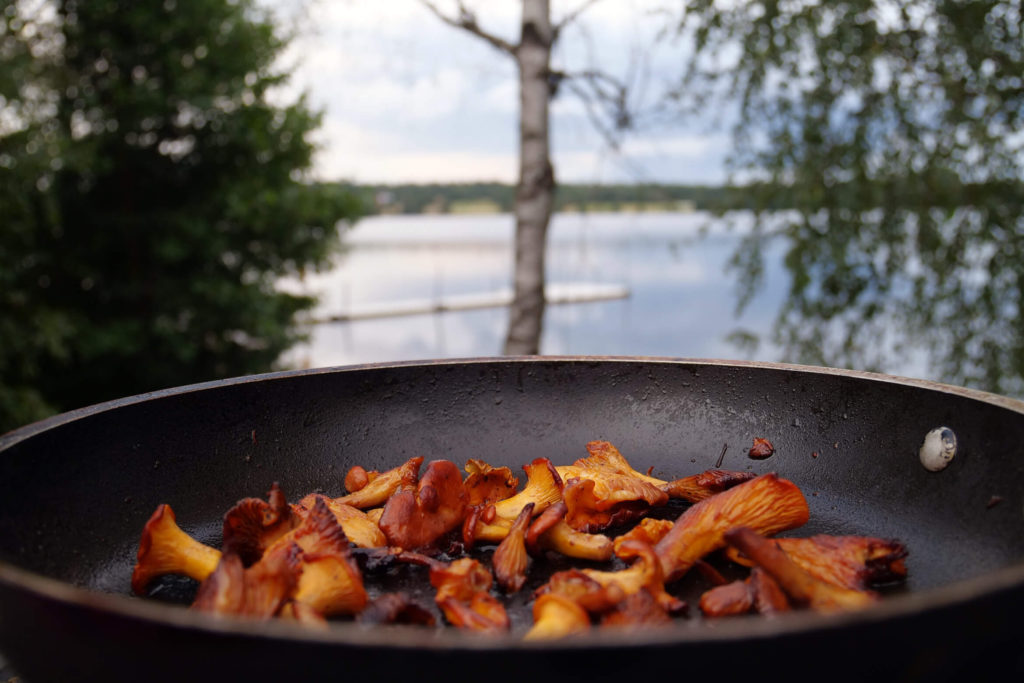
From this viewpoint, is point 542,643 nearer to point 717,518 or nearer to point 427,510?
point 717,518

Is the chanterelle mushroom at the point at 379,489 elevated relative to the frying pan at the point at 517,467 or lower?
lower

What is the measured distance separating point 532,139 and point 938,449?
10.2ft

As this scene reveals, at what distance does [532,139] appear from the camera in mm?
4293

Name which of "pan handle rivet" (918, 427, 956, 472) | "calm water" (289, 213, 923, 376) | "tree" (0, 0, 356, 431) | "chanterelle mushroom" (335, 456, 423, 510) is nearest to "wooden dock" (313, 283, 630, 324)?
"calm water" (289, 213, 923, 376)

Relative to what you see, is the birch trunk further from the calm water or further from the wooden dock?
the wooden dock

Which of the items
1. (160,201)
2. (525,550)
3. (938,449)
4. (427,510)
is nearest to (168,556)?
(427,510)

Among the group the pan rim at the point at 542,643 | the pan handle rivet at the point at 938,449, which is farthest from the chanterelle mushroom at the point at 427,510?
the pan handle rivet at the point at 938,449

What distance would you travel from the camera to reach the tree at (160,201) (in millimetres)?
6730

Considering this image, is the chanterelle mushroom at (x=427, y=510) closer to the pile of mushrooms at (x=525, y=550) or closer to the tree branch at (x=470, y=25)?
the pile of mushrooms at (x=525, y=550)

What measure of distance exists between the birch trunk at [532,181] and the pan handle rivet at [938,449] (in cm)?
297

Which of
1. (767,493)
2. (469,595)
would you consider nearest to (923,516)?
(767,493)

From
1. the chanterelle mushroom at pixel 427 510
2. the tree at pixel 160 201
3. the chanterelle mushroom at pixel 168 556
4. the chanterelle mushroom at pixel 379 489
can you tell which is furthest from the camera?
the tree at pixel 160 201

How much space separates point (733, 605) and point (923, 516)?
750 mm

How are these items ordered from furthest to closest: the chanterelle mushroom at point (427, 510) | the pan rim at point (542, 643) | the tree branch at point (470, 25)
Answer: the tree branch at point (470, 25)
the chanterelle mushroom at point (427, 510)
the pan rim at point (542, 643)
